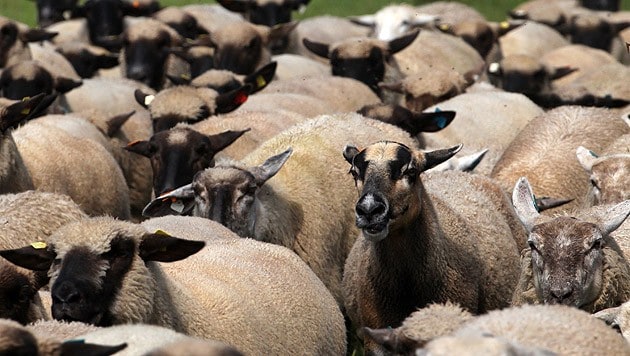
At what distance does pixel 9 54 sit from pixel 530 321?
10.1 metres

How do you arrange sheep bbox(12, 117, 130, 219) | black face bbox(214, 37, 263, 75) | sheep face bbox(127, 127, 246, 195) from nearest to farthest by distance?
sheep bbox(12, 117, 130, 219)
sheep face bbox(127, 127, 246, 195)
black face bbox(214, 37, 263, 75)

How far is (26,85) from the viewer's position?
11.9 m

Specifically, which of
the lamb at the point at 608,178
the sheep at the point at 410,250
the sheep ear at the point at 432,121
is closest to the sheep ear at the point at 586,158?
the lamb at the point at 608,178

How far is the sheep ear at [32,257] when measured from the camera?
5711 millimetres

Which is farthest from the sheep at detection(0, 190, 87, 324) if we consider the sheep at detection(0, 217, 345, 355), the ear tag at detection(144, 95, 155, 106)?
the ear tag at detection(144, 95, 155, 106)

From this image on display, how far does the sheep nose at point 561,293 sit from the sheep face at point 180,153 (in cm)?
330

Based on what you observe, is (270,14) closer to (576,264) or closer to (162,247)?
(576,264)

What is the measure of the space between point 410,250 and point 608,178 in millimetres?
1591

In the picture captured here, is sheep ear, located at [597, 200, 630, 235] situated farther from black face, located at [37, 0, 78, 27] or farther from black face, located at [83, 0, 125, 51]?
black face, located at [37, 0, 78, 27]

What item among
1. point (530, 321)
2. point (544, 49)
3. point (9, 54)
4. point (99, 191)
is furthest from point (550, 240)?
point (544, 49)

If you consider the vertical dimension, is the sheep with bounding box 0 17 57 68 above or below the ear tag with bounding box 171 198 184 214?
below

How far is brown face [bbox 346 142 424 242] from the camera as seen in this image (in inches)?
266

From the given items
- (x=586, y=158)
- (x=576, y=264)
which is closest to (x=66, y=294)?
(x=576, y=264)

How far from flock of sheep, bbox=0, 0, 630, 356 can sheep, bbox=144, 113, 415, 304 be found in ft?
0.04
